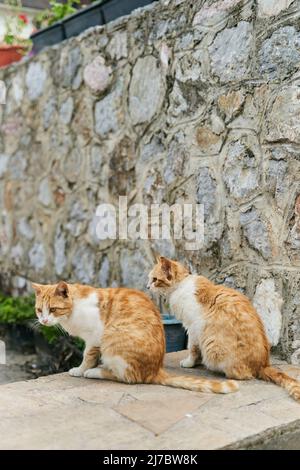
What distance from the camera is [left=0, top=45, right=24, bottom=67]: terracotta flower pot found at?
6453 mm

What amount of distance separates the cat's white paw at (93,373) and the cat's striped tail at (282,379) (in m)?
0.83

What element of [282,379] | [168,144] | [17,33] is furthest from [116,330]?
[17,33]

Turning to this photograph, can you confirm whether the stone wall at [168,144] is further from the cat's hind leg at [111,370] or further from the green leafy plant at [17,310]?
the cat's hind leg at [111,370]

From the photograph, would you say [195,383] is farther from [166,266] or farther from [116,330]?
[166,266]

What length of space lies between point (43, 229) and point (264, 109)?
2.86 m

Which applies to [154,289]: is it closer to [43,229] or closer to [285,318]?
[285,318]

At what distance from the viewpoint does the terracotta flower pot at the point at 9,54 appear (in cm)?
645

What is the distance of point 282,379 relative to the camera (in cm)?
294

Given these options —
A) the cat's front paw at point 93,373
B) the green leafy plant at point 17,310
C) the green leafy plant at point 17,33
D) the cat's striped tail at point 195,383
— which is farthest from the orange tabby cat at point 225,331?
the green leafy plant at point 17,33

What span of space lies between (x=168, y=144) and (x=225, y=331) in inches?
66.3

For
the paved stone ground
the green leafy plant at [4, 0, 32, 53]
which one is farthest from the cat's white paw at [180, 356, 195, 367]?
the green leafy plant at [4, 0, 32, 53]

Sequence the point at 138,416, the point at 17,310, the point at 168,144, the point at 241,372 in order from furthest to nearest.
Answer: the point at 17,310 → the point at 168,144 → the point at 241,372 → the point at 138,416
